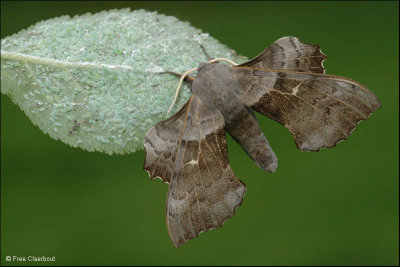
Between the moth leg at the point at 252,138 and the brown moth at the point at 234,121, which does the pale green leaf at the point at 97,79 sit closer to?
the brown moth at the point at 234,121

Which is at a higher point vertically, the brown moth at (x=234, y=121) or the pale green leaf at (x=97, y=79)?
the pale green leaf at (x=97, y=79)

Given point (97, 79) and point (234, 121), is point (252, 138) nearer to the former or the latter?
point (234, 121)

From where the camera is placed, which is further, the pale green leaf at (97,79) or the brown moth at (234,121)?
the pale green leaf at (97,79)

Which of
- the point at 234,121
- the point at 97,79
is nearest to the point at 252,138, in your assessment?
the point at 234,121

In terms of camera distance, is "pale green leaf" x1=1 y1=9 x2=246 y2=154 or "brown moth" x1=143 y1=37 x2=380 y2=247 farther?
"pale green leaf" x1=1 y1=9 x2=246 y2=154

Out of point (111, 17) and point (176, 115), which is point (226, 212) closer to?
point (176, 115)

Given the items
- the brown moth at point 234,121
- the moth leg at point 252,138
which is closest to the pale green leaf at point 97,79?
the brown moth at point 234,121

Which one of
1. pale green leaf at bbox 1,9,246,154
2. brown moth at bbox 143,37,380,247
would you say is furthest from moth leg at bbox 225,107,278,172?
pale green leaf at bbox 1,9,246,154

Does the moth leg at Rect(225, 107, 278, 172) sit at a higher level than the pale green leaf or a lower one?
lower

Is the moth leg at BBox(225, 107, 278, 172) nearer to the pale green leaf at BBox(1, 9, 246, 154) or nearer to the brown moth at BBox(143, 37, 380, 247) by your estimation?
the brown moth at BBox(143, 37, 380, 247)
